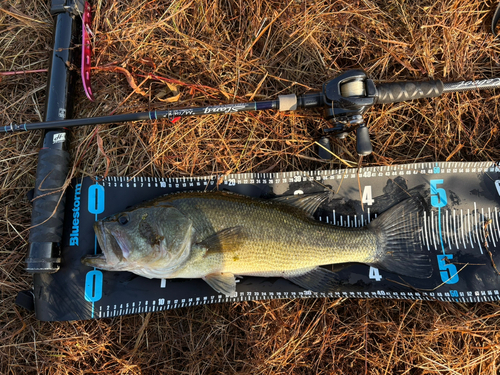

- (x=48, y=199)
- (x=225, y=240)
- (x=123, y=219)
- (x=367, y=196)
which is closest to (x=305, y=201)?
(x=367, y=196)

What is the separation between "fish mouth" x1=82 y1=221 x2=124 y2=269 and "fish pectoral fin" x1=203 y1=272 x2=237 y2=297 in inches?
32.5

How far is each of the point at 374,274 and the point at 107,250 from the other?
254 cm

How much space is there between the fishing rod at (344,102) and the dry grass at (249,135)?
1.14ft

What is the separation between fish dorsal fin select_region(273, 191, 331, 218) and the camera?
2.85 metres

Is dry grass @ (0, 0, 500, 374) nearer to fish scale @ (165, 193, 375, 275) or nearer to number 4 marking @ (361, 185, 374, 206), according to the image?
number 4 marking @ (361, 185, 374, 206)

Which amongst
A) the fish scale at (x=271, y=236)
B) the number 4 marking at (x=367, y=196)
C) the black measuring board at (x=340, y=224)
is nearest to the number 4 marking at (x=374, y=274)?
the black measuring board at (x=340, y=224)

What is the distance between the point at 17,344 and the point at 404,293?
3.89 metres

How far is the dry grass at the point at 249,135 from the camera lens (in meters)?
2.86

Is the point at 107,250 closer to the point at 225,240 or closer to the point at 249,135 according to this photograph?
the point at 225,240

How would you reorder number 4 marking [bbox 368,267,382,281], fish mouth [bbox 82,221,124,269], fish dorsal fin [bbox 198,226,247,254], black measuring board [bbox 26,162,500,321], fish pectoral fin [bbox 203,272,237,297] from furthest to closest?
number 4 marking [bbox 368,267,382,281] < black measuring board [bbox 26,162,500,321] < fish pectoral fin [bbox 203,272,237,297] < fish dorsal fin [bbox 198,226,247,254] < fish mouth [bbox 82,221,124,269]

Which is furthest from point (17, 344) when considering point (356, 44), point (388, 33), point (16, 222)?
point (388, 33)

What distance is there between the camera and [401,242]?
2828 millimetres

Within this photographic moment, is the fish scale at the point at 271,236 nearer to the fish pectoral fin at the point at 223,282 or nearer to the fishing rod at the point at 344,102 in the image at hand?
the fish pectoral fin at the point at 223,282

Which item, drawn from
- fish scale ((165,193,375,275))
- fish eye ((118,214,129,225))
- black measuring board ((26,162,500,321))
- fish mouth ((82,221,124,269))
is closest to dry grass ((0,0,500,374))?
black measuring board ((26,162,500,321))
